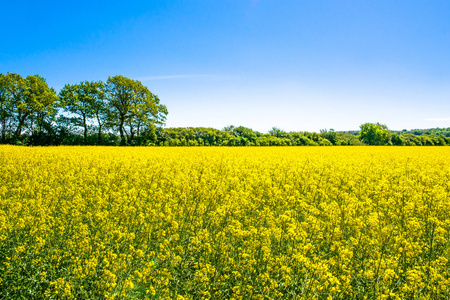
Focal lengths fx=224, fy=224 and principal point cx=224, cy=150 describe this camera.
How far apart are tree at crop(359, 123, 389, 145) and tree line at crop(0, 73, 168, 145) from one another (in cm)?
7251

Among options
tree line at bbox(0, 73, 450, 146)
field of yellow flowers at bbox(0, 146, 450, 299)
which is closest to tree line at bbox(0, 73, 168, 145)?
tree line at bbox(0, 73, 450, 146)

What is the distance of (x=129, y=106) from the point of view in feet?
129

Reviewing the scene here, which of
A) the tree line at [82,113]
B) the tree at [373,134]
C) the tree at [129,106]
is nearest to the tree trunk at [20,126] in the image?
the tree line at [82,113]

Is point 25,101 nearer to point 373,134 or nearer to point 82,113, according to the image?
point 82,113

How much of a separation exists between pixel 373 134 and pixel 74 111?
87.1 metres

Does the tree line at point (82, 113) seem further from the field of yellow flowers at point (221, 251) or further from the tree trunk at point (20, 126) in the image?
the field of yellow flowers at point (221, 251)

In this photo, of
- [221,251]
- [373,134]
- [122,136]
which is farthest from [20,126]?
[373,134]

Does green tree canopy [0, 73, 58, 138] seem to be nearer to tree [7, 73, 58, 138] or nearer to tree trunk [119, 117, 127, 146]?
tree [7, 73, 58, 138]

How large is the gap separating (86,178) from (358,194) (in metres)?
10.3

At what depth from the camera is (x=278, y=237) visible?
13.7ft

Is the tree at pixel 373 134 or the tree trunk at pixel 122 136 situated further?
the tree at pixel 373 134

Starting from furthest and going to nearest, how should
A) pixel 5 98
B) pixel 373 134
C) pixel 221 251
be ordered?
pixel 373 134 → pixel 5 98 → pixel 221 251

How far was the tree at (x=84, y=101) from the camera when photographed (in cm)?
3925

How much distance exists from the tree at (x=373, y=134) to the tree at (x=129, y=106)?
237ft
